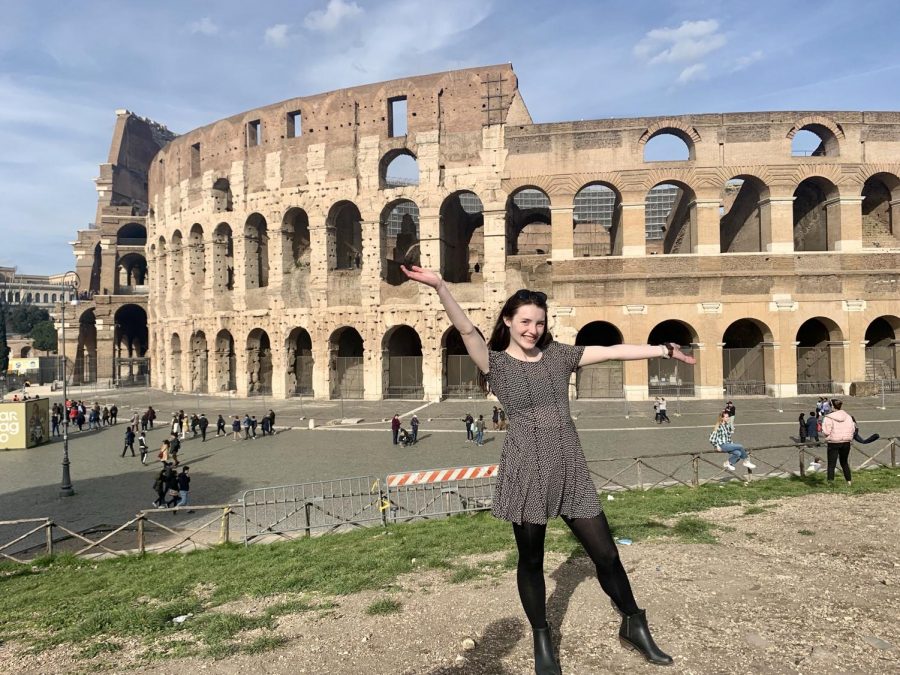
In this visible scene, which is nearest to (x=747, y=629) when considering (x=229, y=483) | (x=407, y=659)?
(x=407, y=659)

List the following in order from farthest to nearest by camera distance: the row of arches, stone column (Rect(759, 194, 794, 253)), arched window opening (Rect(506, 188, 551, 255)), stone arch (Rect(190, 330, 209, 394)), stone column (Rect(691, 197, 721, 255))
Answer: stone arch (Rect(190, 330, 209, 394)), arched window opening (Rect(506, 188, 551, 255)), the row of arches, stone column (Rect(691, 197, 721, 255)), stone column (Rect(759, 194, 794, 253))

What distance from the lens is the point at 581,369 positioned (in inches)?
1083

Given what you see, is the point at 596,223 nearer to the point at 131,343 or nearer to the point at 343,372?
the point at 343,372

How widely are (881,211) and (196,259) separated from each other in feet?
127

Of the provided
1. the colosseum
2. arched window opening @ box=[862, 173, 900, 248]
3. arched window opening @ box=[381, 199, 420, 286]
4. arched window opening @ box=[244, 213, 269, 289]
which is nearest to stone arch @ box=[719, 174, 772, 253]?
the colosseum

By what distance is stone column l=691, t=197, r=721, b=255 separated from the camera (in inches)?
971

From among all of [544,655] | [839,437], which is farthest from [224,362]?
[544,655]

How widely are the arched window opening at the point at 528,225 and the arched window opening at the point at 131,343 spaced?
33.6 m

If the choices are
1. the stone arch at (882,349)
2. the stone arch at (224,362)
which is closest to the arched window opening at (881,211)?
the stone arch at (882,349)

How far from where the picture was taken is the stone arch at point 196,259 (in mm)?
34188

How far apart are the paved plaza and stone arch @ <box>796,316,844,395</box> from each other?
265cm

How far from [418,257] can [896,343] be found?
23.3m

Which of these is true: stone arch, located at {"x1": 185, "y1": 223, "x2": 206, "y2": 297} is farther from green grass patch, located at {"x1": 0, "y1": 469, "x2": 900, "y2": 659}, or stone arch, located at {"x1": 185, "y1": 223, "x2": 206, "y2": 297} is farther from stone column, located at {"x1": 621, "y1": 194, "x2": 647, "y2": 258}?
green grass patch, located at {"x1": 0, "y1": 469, "x2": 900, "y2": 659}

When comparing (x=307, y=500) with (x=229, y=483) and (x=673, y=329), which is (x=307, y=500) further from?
(x=673, y=329)
